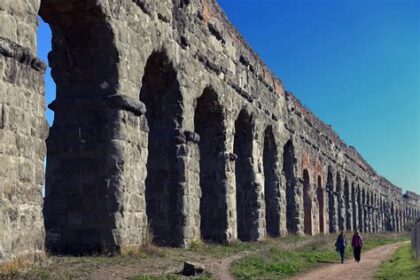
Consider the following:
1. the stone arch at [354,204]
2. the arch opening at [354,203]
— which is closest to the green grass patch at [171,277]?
the stone arch at [354,204]

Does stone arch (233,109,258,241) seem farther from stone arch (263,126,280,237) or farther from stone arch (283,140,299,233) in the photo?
stone arch (283,140,299,233)

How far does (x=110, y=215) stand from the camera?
9.81 m

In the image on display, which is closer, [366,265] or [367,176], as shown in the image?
[366,265]

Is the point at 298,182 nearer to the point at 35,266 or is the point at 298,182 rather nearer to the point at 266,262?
the point at 266,262

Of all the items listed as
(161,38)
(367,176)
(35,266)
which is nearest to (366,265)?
(161,38)

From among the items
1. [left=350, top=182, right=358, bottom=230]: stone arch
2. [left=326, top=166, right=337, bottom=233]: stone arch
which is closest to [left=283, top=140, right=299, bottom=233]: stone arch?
[left=326, top=166, right=337, bottom=233]: stone arch

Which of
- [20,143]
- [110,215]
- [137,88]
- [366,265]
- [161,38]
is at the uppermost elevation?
[161,38]

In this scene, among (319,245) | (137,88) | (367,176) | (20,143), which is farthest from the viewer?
(367,176)

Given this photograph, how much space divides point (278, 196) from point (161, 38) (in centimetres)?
1038

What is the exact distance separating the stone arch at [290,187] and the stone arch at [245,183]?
5.68 meters

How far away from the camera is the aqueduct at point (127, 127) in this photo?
7.45 meters

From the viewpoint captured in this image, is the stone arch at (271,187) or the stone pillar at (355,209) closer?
the stone arch at (271,187)

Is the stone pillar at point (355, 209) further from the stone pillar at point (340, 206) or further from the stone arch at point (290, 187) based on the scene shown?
the stone arch at point (290, 187)

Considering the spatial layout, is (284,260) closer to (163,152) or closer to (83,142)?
(163,152)
